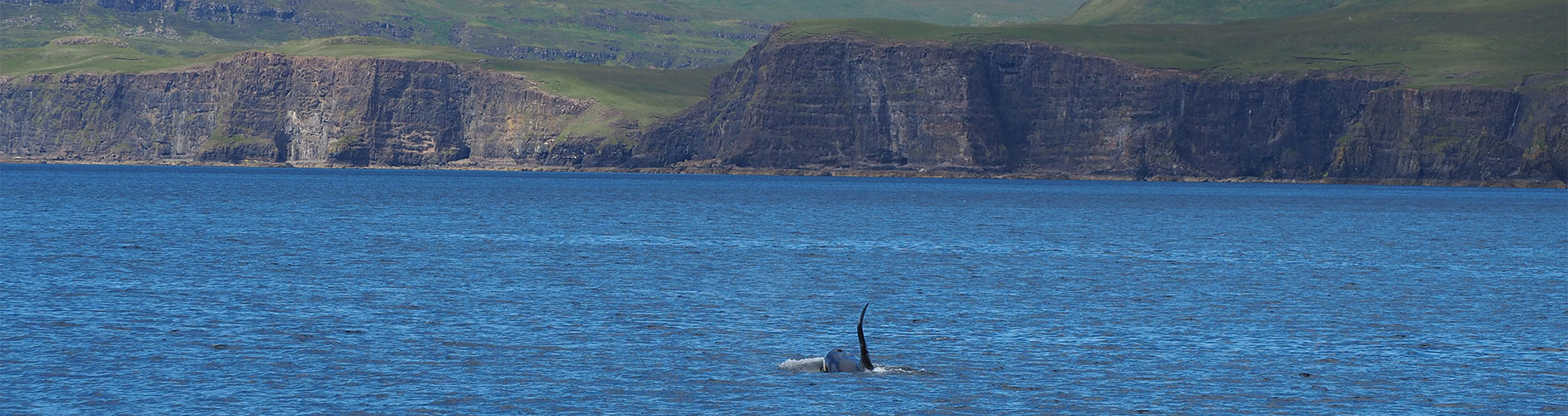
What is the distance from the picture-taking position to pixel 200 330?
141 feet

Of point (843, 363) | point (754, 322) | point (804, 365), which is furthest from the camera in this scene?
point (754, 322)

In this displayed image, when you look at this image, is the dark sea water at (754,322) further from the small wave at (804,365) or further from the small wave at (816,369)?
the small wave at (804,365)

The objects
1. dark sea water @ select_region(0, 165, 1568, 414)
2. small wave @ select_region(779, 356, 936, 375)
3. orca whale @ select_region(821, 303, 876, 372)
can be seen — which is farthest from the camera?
small wave @ select_region(779, 356, 936, 375)

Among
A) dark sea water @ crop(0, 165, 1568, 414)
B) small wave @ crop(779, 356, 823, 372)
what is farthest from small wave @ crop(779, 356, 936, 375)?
dark sea water @ crop(0, 165, 1568, 414)

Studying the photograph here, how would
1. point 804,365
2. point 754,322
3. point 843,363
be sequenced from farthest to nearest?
1. point 754,322
2. point 804,365
3. point 843,363

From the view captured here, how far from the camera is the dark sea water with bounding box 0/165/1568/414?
111 feet

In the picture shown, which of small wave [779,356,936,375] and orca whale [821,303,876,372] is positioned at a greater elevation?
orca whale [821,303,876,372]

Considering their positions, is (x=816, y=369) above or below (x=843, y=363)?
below

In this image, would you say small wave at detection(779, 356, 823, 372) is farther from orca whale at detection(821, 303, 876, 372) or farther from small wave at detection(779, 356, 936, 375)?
orca whale at detection(821, 303, 876, 372)

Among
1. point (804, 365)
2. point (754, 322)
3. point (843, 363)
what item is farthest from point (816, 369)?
point (754, 322)

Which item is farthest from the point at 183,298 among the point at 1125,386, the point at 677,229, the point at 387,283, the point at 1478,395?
the point at 677,229

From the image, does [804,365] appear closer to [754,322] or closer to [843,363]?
[843,363]

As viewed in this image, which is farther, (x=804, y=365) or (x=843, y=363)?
(x=804, y=365)

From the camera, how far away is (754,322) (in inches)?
1873
